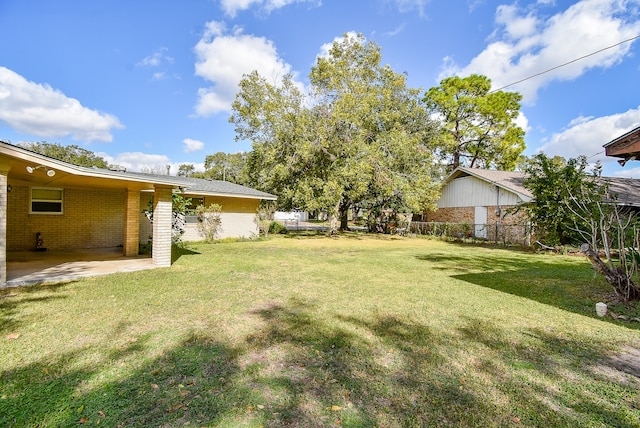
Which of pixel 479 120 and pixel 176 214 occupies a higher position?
pixel 479 120

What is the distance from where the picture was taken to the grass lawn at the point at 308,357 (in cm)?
237

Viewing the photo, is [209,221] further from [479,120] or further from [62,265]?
[479,120]

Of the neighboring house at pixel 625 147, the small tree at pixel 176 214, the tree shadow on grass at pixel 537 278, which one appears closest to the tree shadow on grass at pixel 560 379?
the tree shadow on grass at pixel 537 278

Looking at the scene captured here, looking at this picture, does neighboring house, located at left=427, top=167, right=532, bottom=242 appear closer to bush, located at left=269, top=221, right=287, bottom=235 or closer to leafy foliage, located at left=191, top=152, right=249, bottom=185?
bush, located at left=269, top=221, right=287, bottom=235

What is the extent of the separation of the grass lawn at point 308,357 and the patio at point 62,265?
70 centimetres

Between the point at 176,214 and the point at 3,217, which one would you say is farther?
the point at 176,214

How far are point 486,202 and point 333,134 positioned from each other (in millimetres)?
10804

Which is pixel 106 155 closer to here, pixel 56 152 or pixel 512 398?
pixel 56 152

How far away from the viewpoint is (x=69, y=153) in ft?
123

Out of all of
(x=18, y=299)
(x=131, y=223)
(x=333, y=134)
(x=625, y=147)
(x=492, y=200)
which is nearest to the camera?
(x=625, y=147)

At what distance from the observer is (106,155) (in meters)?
42.8

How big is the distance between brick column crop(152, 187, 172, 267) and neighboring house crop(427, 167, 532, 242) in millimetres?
15322

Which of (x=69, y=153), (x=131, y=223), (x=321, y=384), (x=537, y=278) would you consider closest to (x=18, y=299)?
(x=131, y=223)

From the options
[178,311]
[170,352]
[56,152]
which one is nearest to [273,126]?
[178,311]
